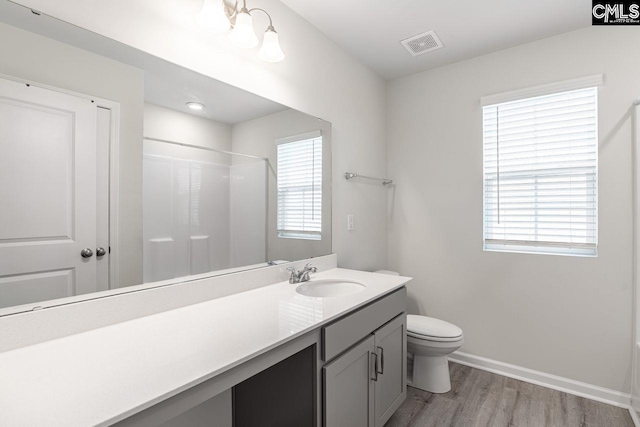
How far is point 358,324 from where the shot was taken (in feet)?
4.58

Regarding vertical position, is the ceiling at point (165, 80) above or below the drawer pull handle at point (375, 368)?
above

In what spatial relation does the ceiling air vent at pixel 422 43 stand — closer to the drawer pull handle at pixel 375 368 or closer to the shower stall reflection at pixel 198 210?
the shower stall reflection at pixel 198 210

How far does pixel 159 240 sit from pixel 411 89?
2467 millimetres

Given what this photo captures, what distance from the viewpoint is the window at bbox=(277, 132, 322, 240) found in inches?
73.2

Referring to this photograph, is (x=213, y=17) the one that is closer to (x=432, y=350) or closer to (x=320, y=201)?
(x=320, y=201)

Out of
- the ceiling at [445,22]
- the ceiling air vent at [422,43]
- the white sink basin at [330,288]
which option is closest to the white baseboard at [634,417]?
the white sink basin at [330,288]

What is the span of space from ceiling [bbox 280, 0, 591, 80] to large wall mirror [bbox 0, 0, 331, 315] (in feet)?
2.60

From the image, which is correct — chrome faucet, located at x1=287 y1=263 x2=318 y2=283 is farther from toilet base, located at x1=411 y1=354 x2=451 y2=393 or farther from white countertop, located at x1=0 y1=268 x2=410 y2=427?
toilet base, located at x1=411 y1=354 x2=451 y2=393

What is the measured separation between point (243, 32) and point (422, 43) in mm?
1447

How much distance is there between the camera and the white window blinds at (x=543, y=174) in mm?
2070

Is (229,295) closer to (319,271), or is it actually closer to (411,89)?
(319,271)

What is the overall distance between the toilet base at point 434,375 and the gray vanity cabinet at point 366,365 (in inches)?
15.5

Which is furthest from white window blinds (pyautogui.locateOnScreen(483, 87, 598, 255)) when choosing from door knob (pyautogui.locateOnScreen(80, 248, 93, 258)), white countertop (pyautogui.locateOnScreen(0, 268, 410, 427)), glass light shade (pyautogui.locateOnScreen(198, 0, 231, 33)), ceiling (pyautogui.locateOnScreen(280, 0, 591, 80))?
door knob (pyautogui.locateOnScreen(80, 248, 93, 258))

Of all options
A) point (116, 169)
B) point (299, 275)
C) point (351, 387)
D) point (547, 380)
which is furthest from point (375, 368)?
point (547, 380)
